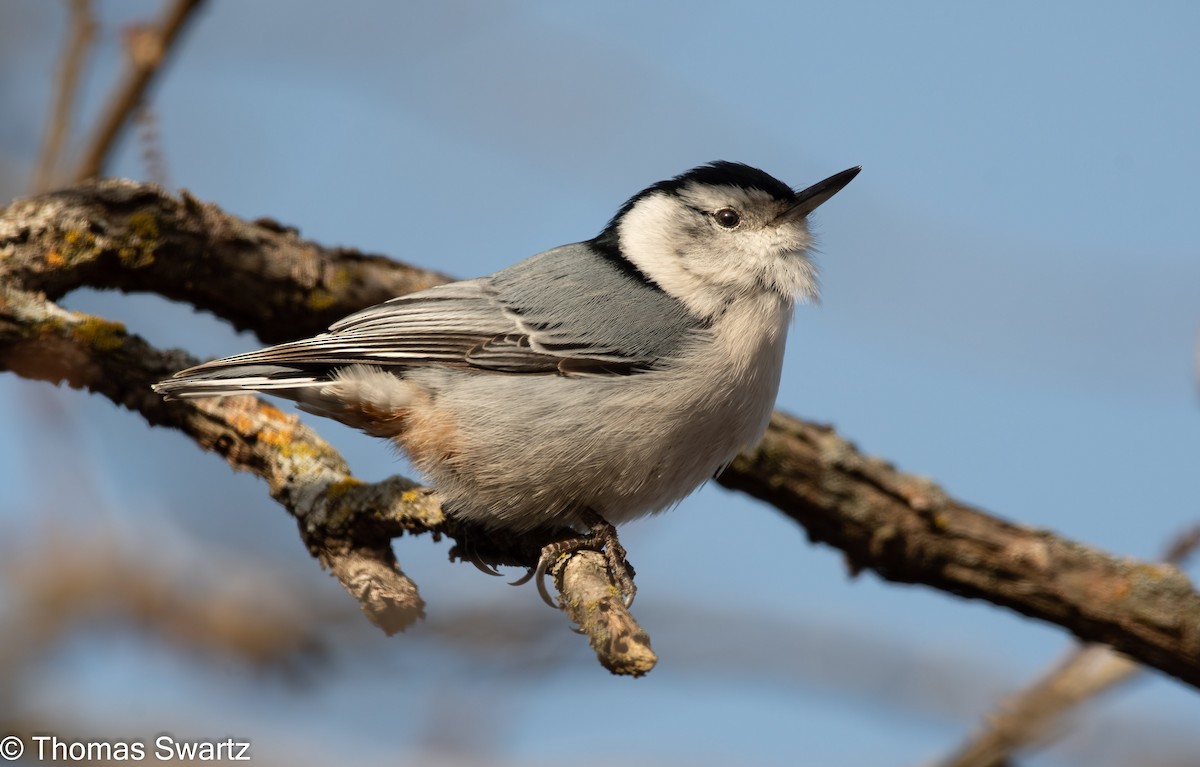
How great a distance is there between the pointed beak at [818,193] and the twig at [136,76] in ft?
5.83

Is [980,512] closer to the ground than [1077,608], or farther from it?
farther from it

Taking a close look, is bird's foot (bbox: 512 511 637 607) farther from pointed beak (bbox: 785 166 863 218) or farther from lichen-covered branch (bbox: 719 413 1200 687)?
pointed beak (bbox: 785 166 863 218)

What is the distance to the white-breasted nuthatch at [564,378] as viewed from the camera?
8.75 feet

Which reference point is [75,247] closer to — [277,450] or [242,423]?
[242,423]

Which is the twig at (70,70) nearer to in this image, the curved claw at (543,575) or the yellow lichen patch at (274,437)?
the yellow lichen patch at (274,437)

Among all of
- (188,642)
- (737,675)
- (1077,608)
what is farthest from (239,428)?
(1077,608)

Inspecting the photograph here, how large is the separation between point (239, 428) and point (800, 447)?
1.58 metres

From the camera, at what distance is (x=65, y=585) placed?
3.85 meters

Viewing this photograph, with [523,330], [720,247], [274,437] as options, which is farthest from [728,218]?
[274,437]

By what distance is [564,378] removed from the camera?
9.24ft

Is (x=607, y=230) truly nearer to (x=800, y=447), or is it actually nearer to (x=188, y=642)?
(x=800, y=447)

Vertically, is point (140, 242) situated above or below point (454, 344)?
above

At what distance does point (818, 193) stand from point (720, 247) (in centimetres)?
34

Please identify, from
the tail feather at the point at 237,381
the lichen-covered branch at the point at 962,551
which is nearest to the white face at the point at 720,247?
the lichen-covered branch at the point at 962,551
